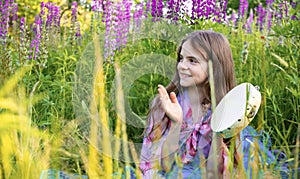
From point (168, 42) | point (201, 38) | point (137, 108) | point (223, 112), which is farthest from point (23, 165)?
point (168, 42)

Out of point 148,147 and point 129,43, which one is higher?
point 129,43

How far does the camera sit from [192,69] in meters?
2.14

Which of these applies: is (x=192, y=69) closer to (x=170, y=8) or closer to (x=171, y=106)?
(x=171, y=106)

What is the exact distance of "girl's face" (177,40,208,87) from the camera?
7.02 ft

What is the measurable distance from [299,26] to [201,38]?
37.1 inches

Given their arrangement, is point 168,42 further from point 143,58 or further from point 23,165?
point 23,165

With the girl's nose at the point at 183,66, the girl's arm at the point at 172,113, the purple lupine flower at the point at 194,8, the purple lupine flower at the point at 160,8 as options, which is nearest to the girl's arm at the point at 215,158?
the girl's arm at the point at 172,113

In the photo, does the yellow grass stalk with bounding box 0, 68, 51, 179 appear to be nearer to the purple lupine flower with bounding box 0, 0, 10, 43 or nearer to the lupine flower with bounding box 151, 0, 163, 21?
the lupine flower with bounding box 151, 0, 163, 21

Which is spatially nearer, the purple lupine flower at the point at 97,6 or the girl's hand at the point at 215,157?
the girl's hand at the point at 215,157

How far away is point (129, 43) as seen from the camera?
3.63 metres

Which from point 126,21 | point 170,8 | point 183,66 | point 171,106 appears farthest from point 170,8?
point 171,106

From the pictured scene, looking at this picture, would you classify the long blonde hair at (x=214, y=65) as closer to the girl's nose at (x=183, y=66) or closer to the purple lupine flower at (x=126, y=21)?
the girl's nose at (x=183, y=66)

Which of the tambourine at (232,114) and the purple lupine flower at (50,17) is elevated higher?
the purple lupine flower at (50,17)

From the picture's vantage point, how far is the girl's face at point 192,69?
2141 millimetres
